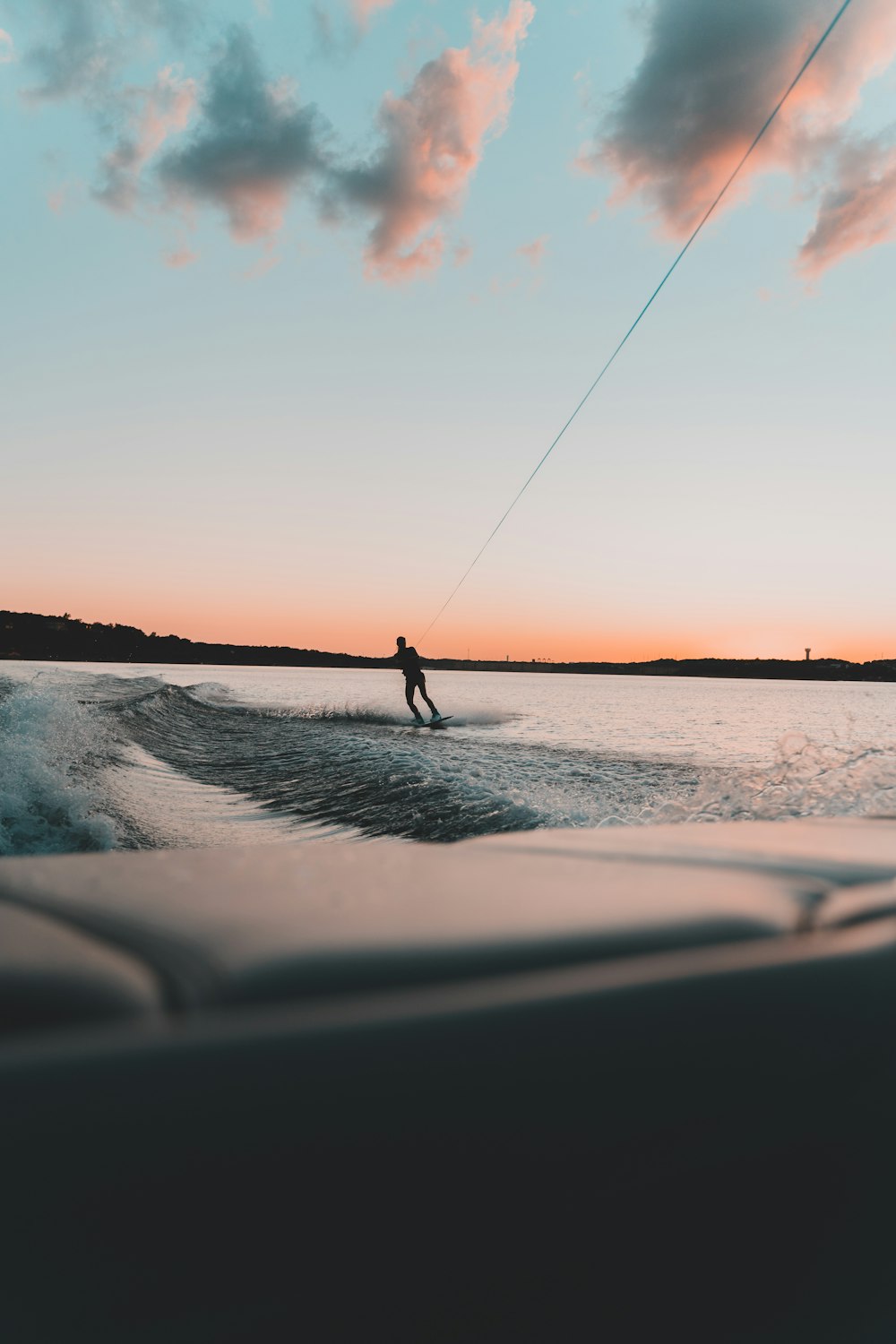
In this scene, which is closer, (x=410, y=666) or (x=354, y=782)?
(x=354, y=782)

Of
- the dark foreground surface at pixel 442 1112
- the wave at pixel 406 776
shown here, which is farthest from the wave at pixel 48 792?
the dark foreground surface at pixel 442 1112

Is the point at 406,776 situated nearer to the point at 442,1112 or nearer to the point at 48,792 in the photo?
the point at 48,792

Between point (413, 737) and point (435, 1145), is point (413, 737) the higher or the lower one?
the lower one

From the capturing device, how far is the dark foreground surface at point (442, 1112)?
19.6 inches

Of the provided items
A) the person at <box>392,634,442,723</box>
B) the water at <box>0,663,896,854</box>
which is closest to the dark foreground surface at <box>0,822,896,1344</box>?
the water at <box>0,663,896,854</box>

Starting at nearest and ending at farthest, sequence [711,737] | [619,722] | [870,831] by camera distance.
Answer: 1. [870,831]
2. [711,737]
3. [619,722]

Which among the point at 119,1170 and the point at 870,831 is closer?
the point at 119,1170

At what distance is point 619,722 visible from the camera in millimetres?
24219

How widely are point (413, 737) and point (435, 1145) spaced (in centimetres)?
1378

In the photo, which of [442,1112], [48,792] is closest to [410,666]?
[48,792]

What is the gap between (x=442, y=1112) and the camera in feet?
1.90

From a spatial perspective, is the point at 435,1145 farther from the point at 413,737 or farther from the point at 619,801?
the point at 413,737

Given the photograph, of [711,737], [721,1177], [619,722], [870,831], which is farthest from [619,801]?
[619,722]

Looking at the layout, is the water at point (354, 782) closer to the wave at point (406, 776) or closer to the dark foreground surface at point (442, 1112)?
the wave at point (406, 776)
